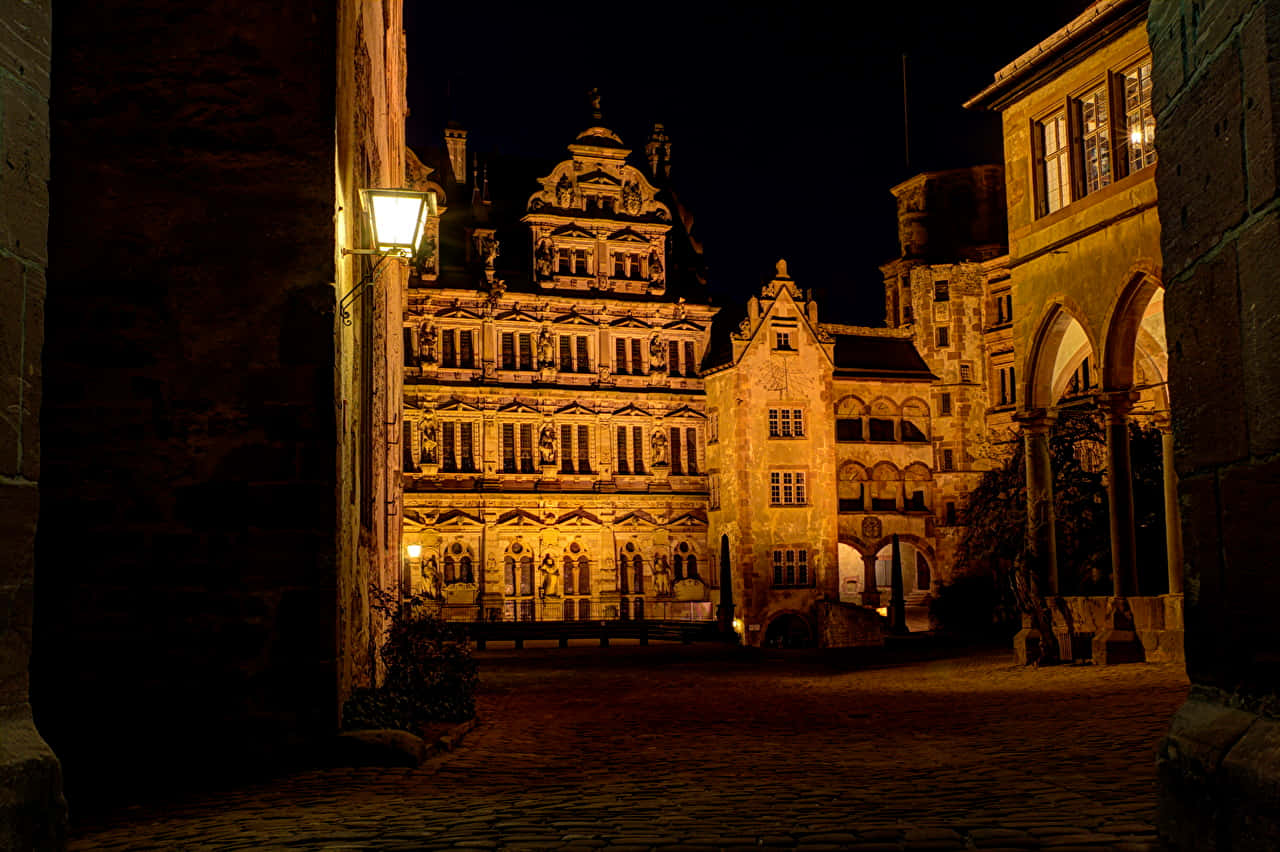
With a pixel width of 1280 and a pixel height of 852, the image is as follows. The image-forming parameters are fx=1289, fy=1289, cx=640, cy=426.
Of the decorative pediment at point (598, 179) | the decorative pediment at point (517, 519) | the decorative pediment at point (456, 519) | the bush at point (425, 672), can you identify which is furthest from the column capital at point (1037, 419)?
the decorative pediment at point (598, 179)

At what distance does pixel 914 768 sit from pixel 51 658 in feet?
18.8

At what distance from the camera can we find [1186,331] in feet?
14.2

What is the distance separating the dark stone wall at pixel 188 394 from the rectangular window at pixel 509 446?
116 ft

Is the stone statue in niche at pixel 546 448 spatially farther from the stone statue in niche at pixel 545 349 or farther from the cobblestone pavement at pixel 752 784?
the cobblestone pavement at pixel 752 784

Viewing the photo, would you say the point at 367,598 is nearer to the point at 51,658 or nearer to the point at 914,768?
the point at 51,658

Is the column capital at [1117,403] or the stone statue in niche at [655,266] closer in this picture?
the column capital at [1117,403]

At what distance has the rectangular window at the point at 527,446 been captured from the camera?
146 feet

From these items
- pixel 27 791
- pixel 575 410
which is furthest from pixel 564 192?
pixel 27 791

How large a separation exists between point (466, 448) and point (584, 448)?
4155mm

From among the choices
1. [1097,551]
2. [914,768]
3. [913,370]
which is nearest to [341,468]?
[914,768]

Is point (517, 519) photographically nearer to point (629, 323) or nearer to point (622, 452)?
point (622, 452)

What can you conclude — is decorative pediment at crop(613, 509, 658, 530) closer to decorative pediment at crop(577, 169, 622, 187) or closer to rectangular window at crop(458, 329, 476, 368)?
rectangular window at crop(458, 329, 476, 368)

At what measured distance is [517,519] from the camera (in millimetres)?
43562

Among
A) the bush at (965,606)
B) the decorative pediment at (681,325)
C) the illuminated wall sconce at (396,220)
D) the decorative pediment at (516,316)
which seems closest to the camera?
the illuminated wall sconce at (396,220)
